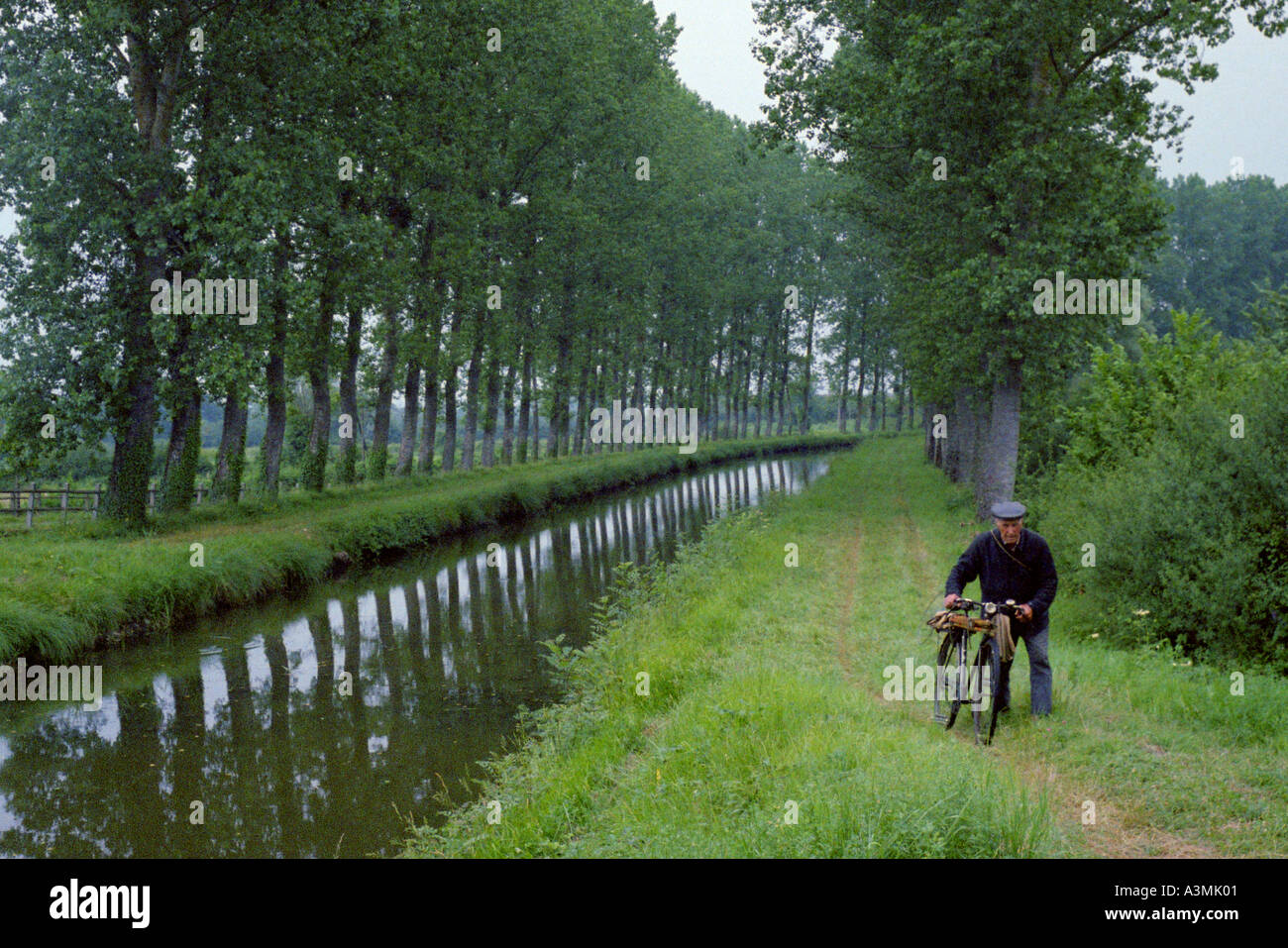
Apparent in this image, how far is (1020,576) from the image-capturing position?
31.0 feet

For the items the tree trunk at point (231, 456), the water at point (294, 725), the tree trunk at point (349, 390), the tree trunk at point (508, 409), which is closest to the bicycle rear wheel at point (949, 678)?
the water at point (294, 725)

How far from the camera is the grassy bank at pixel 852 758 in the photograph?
22.1 feet

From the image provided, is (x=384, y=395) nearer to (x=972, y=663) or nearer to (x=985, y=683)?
(x=972, y=663)

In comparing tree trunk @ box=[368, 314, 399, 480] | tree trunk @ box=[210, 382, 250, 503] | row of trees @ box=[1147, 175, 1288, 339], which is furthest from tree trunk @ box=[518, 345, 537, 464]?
row of trees @ box=[1147, 175, 1288, 339]

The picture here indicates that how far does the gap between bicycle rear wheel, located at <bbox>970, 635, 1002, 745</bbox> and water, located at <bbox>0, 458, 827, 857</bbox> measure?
5211mm

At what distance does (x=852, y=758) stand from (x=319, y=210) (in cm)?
2116

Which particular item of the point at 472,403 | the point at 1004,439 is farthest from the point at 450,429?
the point at 1004,439

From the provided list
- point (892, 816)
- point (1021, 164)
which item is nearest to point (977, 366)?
point (1021, 164)

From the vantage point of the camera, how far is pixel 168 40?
22.5 meters

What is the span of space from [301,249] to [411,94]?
8.37 m

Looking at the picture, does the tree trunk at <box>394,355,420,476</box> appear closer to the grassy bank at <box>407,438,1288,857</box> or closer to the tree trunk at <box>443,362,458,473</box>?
the tree trunk at <box>443,362,458,473</box>

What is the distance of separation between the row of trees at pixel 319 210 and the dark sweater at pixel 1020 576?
56.2 ft

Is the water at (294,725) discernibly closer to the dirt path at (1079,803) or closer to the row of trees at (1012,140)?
the dirt path at (1079,803)
